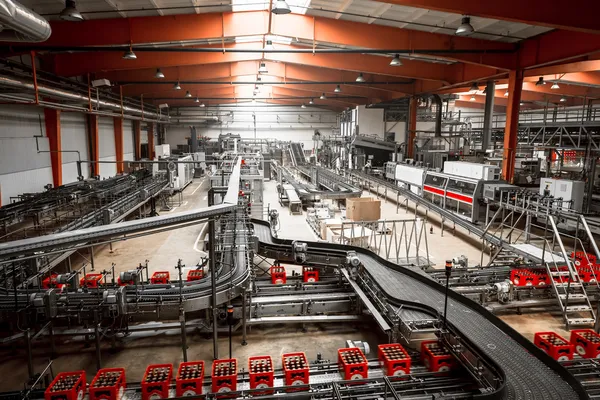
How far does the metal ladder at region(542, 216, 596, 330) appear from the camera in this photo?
733 cm

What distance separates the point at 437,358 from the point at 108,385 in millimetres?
4251

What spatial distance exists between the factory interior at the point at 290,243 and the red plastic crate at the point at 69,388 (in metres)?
0.05

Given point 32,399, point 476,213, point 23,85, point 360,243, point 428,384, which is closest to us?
point 32,399

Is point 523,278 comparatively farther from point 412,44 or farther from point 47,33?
point 47,33

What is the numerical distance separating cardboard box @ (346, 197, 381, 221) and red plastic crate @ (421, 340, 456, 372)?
8210 millimetres

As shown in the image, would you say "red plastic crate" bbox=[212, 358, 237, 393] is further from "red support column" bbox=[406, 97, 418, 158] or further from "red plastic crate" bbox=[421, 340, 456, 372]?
"red support column" bbox=[406, 97, 418, 158]

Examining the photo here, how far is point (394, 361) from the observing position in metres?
5.01

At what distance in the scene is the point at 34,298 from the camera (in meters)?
5.92

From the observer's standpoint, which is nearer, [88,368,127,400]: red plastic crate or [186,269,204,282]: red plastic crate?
[88,368,127,400]: red plastic crate

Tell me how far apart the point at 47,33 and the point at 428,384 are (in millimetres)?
8321

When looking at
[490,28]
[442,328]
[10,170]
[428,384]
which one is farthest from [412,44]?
[10,170]

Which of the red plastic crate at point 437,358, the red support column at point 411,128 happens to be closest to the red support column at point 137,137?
the red support column at point 411,128

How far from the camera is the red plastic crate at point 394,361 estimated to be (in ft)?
16.5

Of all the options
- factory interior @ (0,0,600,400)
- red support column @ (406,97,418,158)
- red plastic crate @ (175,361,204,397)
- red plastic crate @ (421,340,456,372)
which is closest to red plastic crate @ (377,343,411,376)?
factory interior @ (0,0,600,400)
